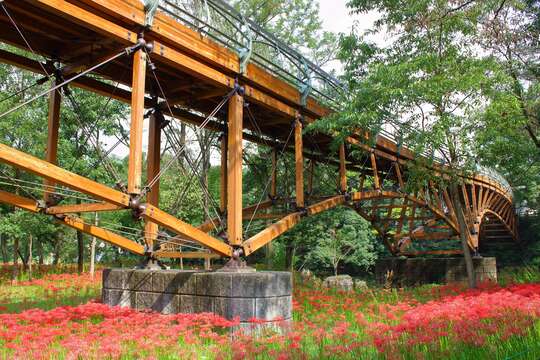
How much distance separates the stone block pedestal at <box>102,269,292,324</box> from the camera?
777 centimetres

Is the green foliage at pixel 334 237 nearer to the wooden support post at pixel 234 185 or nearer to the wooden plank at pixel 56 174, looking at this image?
the wooden support post at pixel 234 185

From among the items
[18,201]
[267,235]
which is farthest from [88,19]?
[267,235]

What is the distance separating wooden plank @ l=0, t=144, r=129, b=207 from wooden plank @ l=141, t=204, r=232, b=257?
0.44 metres

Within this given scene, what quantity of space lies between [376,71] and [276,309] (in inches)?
305

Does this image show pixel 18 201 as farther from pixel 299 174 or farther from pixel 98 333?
pixel 299 174

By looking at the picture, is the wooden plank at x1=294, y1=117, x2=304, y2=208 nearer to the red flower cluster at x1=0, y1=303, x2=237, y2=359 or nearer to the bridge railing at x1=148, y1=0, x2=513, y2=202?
the bridge railing at x1=148, y1=0, x2=513, y2=202

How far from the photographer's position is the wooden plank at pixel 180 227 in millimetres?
7219

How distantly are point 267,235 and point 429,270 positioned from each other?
18.2 meters

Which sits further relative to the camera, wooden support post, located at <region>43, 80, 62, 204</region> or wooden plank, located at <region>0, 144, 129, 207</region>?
wooden support post, located at <region>43, 80, 62, 204</region>

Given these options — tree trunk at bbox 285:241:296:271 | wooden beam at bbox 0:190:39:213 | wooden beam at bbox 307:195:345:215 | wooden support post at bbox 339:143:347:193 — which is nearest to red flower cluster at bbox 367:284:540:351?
wooden beam at bbox 307:195:345:215

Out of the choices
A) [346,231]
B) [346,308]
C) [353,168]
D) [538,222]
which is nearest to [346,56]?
[353,168]

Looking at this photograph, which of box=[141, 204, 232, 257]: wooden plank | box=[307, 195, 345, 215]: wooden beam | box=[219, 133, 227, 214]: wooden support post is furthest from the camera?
box=[307, 195, 345, 215]: wooden beam

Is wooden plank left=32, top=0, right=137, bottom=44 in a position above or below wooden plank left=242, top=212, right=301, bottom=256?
above

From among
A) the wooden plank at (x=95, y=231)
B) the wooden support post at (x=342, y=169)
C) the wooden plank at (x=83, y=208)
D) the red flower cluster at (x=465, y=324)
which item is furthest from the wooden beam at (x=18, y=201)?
the wooden support post at (x=342, y=169)
